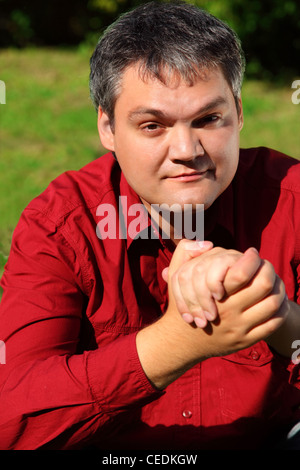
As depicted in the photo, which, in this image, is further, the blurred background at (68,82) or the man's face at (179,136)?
the blurred background at (68,82)

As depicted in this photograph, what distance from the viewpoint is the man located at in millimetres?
2207

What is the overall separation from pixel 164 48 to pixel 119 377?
113 cm

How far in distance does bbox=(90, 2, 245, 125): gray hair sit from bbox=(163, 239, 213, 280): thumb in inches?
25.3

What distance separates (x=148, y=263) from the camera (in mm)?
2699

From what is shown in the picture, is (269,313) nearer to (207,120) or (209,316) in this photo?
(209,316)

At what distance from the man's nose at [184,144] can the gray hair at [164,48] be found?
18cm

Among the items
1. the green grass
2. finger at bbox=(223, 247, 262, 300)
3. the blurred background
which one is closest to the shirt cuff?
finger at bbox=(223, 247, 262, 300)

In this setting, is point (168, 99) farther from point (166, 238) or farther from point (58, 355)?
point (58, 355)

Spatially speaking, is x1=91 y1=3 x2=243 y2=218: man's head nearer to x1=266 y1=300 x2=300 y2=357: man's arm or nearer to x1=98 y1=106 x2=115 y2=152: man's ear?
x1=98 y1=106 x2=115 y2=152: man's ear

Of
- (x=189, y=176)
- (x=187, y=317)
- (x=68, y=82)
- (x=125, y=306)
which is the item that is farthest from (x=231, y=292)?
(x=68, y=82)

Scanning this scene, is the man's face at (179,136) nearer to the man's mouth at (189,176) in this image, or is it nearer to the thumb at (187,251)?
the man's mouth at (189,176)

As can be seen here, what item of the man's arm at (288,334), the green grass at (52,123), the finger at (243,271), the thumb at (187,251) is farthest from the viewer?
the green grass at (52,123)

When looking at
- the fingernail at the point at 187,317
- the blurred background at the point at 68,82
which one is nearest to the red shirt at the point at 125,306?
the fingernail at the point at 187,317

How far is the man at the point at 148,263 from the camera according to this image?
7.24 feet
